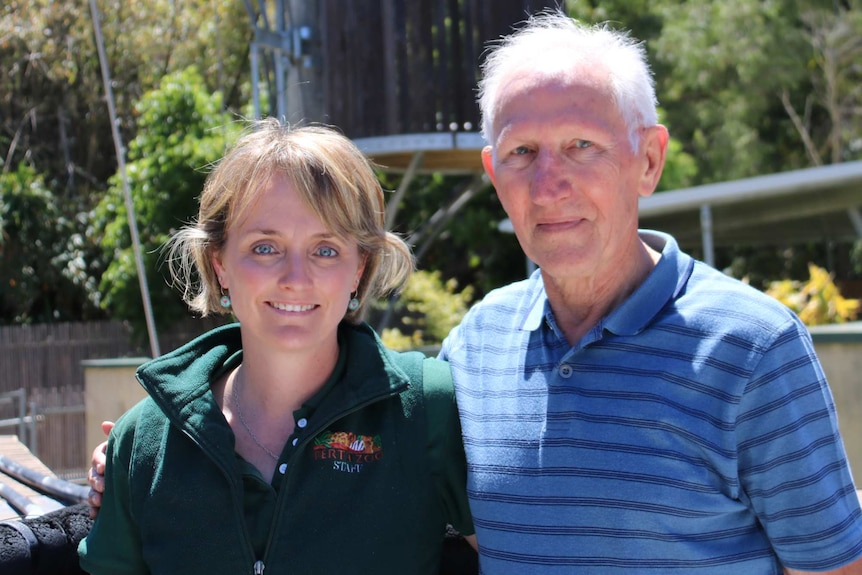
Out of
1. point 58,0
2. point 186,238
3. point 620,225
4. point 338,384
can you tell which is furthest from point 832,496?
point 58,0

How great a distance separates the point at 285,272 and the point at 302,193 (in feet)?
0.60

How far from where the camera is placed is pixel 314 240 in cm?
219

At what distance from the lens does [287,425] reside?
225 cm

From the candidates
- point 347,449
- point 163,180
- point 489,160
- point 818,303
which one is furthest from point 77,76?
point 347,449

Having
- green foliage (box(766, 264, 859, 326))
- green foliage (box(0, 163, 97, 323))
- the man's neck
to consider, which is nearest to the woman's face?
the man's neck

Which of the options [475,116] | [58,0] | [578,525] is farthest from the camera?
[58,0]

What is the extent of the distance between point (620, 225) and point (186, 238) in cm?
102

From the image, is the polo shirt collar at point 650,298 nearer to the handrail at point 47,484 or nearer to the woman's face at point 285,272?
the woman's face at point 285,272

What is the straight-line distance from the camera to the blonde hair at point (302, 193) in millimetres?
2195

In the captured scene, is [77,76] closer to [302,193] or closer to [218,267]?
[218,267]

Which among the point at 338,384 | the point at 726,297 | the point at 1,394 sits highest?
the point at 726,297

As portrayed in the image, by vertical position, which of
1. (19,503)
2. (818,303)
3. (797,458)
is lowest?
(818,303)

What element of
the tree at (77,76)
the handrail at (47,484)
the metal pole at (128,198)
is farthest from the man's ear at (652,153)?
the tree at (77,76)

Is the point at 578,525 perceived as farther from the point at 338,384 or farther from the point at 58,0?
the point at 58,0
